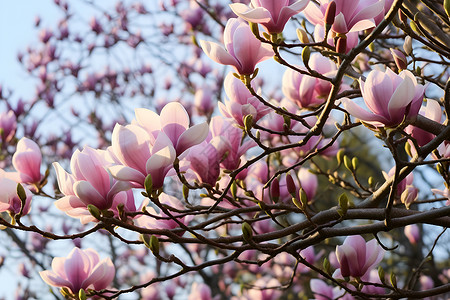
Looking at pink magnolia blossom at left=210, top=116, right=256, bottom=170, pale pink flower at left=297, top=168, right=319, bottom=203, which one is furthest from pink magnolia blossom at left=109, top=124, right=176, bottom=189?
pale pink flower at left=297, top=168, right=319, bottom=203

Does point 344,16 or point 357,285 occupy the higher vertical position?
point 344,16

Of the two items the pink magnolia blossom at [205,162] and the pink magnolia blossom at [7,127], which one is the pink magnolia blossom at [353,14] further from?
the pink magnolia blossom at [7,127]

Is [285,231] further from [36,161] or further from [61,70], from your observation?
[61,70]

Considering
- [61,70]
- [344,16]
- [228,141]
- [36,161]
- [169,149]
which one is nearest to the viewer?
[169,149]

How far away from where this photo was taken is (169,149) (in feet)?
3.69

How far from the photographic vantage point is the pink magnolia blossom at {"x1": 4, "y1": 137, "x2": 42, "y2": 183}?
1.59m

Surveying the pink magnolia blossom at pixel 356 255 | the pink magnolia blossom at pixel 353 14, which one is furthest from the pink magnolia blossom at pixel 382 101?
the pink magnolia blossom at pixel 356 255

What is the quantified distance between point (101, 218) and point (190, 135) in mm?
271

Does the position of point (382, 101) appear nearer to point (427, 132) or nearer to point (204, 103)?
point (427, 132)

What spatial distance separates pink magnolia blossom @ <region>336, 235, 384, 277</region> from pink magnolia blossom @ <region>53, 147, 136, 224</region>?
0.70 m

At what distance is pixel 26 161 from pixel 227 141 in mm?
624

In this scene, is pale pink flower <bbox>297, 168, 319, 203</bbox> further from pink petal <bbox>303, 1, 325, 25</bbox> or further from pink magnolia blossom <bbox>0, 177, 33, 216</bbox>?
pink magnolia blossom <bbox>0, 177, 33, 216</bbox>

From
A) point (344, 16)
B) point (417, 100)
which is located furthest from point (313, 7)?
point (417, 100)

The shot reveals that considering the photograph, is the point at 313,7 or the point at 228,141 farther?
the point at 228,141
